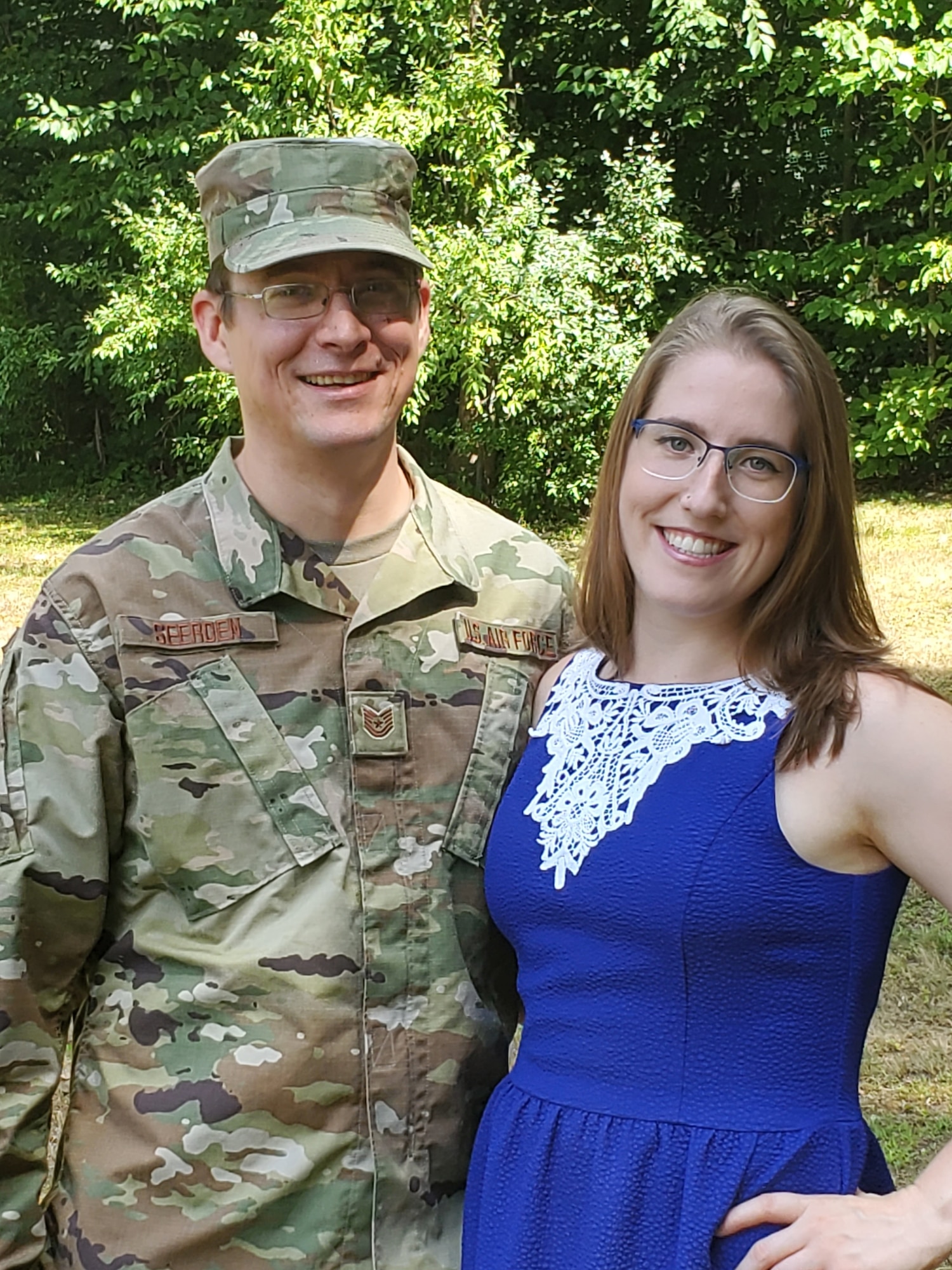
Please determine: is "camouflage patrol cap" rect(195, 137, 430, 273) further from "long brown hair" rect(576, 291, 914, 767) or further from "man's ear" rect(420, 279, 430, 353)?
"long brown hair" rect(576, 291, 914, 767)

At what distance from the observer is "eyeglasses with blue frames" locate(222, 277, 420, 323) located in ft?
6.69

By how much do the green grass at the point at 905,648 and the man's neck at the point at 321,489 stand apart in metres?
1.92

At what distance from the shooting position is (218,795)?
77.2 inches

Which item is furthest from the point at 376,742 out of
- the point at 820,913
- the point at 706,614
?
the point at 820,913

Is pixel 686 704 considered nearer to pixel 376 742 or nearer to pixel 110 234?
pixel 376 742

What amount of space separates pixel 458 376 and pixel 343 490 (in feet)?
30.4

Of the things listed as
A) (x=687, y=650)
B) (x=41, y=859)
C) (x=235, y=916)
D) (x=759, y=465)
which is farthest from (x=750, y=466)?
(x=41, y=859)

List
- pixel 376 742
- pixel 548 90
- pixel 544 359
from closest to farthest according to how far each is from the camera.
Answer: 1. pixel 376 742
2. pixel 544 359
3. pixel 548 90

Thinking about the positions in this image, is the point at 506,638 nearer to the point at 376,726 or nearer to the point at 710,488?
the point at 376,726

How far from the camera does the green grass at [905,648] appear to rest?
13.0 feet

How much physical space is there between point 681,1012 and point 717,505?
62cm

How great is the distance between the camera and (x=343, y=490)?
209 cm

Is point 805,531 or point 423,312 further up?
point 423,312

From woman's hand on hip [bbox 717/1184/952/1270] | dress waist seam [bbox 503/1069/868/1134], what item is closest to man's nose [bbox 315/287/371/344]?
dress waist seam [bbox 503/1069/868/1134]
